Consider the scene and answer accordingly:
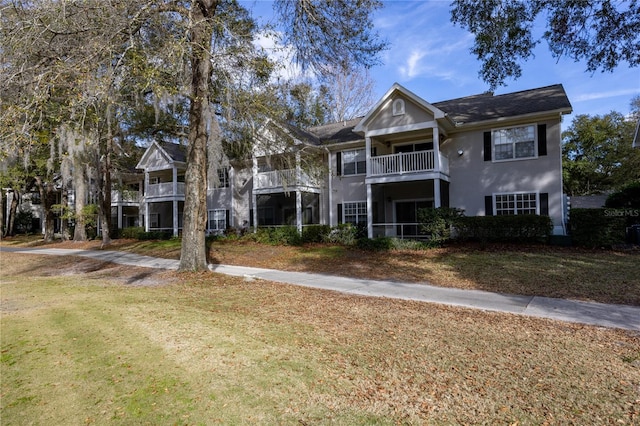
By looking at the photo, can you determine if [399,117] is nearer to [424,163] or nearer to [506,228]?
[424,163]

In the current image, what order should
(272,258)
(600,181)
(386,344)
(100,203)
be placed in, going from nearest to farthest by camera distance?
(386,344) → (272,258) → (100,203) → (600,181)

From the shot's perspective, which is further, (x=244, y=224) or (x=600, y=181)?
(x=600, y=181)

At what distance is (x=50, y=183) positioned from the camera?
2511 centimetres

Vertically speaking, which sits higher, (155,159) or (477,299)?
(155,159)

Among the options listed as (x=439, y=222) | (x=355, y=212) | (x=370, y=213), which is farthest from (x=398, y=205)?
(x=439, y=222)

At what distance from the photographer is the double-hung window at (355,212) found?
62.7ft

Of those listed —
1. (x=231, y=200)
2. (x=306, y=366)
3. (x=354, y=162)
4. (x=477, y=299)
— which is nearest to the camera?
(x=306, y=366)

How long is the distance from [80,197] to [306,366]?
23.9 m

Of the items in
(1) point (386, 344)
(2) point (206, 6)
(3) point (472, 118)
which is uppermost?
(2) point (206, 6)

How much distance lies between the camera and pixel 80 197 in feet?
75.1

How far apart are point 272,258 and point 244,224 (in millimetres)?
8947

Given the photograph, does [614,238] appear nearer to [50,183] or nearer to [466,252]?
[466,252]

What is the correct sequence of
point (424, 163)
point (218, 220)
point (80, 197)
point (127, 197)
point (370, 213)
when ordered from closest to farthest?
point (424, 163) < point (370, 213) < point (80, 197) < point (218, 220) < point (127, 197)

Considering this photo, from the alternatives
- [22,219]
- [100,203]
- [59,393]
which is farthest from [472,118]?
[22,219]
